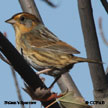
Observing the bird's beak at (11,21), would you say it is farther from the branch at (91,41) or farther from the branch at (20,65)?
the branch at (20,65)

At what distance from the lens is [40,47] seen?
3.41 meters

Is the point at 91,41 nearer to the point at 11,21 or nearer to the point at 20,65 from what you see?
the point at 20,65

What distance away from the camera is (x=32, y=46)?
3.36 meters

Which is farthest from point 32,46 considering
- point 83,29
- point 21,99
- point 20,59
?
point 20,59

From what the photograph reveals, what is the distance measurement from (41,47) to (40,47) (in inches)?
0.7

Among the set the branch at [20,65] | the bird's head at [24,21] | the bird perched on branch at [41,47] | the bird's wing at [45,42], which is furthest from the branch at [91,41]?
the bird's head at [24,21]

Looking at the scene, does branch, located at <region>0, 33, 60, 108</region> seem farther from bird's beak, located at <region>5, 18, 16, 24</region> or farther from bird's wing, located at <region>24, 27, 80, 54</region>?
bird's beak, located at <region>5, 18, 16, 24</region>

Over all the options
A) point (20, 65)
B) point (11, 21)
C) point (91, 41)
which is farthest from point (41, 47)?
point (20, 65)

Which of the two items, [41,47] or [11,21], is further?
[11,21]

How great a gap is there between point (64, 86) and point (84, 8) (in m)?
0.93

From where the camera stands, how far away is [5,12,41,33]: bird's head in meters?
3.59

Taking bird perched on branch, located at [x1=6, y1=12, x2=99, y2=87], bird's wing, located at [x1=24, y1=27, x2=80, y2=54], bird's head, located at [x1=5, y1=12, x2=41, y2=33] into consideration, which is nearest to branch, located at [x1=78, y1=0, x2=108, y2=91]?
bird perched on branch, located at [x1=6, y1=12, x2=99, y2=87]

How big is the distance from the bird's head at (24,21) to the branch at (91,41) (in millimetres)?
1188

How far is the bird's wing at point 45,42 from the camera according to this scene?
3.29 m
